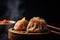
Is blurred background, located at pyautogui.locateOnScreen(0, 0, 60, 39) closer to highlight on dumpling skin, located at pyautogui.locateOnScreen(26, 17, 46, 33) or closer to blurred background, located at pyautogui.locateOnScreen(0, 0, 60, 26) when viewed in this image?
blurred background, located at pyautogui.locateOnScreen(0, 0, 60, 26)

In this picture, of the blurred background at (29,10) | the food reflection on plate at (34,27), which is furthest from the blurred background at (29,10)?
the food reflection on plate at (34,27)

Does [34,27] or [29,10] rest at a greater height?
[29,10]

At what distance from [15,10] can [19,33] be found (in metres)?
2.73

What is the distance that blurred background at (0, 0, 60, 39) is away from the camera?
11.4ft

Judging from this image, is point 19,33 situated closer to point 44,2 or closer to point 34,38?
point 34,38

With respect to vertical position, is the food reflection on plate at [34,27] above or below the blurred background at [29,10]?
below

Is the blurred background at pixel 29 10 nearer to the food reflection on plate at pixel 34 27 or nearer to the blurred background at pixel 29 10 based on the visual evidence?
the blurred background at pixel 29 10

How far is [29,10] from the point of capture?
3.71 meters

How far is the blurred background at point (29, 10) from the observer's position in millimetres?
3473

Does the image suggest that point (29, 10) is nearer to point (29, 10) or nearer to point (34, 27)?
point (29, 10)

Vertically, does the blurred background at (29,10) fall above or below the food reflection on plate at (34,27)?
above

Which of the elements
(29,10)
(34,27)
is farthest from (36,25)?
(29,10)

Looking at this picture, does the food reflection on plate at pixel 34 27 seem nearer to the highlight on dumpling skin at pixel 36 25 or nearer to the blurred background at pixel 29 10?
the highlight on dumpling skin at pixel 36 25

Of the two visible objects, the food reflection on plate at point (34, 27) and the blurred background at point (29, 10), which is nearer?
the food reflection on plate at point (34, 27)
